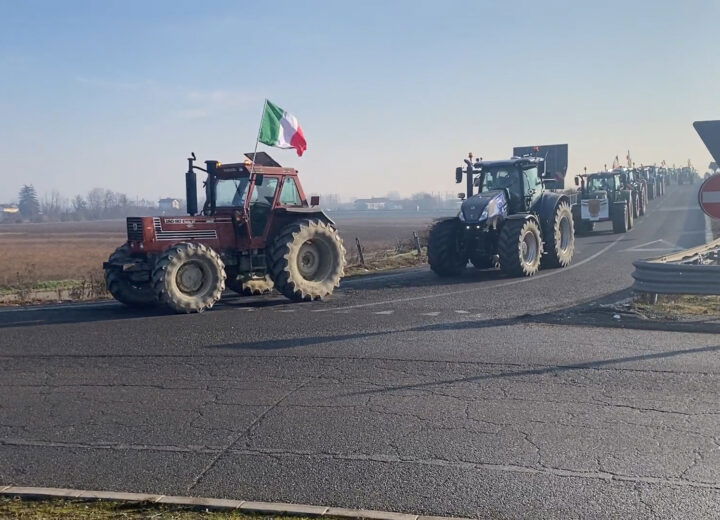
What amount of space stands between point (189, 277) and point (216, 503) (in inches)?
337

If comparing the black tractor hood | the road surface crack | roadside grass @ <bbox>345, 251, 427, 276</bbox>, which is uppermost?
the black tractor hood

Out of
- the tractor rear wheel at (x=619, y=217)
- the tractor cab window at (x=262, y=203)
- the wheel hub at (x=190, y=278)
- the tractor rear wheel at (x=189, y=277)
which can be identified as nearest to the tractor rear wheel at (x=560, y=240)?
the tractor cab window at (x=262, y=203)

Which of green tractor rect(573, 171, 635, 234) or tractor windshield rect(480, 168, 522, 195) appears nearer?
tractor windshield rect(480, 168, 522, 195)

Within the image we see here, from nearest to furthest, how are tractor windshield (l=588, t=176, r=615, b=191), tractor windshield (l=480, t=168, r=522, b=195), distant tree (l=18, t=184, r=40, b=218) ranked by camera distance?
tractor windshield (l=480, t=168, r=522, b=195)
tractor windshield (l=588, t=176, r=615, b=191)
distant tree (l=18, t=184, r=40, b=218)

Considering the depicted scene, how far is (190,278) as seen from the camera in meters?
13.3

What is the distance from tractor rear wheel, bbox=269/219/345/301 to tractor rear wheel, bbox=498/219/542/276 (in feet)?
12.5

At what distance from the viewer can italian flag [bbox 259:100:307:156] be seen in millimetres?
15906

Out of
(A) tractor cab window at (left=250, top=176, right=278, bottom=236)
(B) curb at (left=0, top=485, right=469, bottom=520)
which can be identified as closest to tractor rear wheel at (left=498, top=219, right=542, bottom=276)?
(A) tractor cab window at (left=250, top=176, right=278, bottom=236)

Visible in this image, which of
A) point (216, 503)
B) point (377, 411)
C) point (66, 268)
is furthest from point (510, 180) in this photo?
point (66, 268)

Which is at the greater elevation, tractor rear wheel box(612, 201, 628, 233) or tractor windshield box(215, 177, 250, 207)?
tractor windshield box(215, 177, 250, 207)

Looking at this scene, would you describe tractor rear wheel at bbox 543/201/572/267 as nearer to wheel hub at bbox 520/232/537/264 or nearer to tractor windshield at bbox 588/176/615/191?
wheel hub at bbox 520/232/537/264

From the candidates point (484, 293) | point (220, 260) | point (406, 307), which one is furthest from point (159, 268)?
point (484, 293)

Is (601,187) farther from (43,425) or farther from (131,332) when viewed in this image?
→ (43,425)

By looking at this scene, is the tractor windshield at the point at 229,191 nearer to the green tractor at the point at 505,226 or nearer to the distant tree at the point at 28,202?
the green tractor at the point at 505,226
